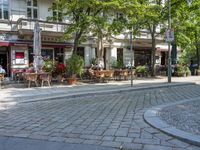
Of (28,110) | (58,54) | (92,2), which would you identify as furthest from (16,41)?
(28,110)

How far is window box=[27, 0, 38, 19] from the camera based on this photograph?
23.3 m

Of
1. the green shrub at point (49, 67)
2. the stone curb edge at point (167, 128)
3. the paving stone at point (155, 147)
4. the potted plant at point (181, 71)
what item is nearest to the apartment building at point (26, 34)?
the green shrub at point (49, 67)

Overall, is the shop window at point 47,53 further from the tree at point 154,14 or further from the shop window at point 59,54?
the tree at point 154,14

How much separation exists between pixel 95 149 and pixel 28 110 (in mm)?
4644

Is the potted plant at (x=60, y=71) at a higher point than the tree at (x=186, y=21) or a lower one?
lower

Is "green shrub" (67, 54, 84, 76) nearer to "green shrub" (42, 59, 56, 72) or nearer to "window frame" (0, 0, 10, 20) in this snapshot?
"green shrub" (42, 59, 56, 72)

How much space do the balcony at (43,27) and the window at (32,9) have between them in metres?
1.33

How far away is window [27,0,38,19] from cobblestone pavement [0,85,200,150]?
48.6ft

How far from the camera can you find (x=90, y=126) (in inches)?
271

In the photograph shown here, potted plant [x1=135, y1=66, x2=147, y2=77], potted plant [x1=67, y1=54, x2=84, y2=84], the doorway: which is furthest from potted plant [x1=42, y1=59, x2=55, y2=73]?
potted plant [x1=135, y1=66, x2=147, y2=77]

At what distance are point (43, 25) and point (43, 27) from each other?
161 mm

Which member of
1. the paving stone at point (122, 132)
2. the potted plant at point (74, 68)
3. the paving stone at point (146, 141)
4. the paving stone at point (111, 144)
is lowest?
the paving stone at point (111, 144)

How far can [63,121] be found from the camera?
7.47m

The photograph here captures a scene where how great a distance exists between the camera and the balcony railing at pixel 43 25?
21.7m
